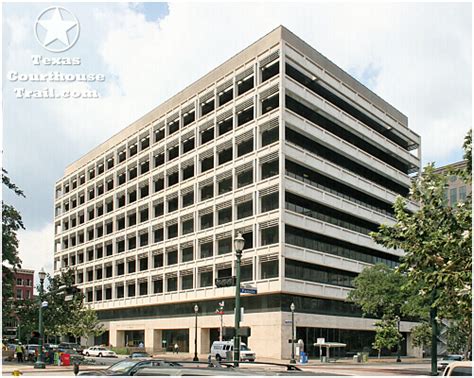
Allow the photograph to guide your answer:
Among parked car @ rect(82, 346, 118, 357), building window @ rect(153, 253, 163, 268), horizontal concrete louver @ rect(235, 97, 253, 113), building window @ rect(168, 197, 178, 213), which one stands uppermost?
horizontal concrete louver @ rect(235, 97, 253, 113)

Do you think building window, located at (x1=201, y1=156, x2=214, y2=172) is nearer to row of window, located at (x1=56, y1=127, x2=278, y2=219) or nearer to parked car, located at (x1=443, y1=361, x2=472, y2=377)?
row of window, located at (x1=56, y1=127, x2=278, y2=219)

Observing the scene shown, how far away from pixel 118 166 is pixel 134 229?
1061cm

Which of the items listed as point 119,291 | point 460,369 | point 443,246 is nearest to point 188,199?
point 119,291

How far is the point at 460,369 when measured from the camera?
15.2 metres

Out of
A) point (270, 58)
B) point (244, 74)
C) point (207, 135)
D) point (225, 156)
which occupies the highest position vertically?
point (270, 58)

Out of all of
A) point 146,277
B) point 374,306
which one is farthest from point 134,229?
point 374,306

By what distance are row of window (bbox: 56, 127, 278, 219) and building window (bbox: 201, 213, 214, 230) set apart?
4.99 metres

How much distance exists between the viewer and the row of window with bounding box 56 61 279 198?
63.5 metres

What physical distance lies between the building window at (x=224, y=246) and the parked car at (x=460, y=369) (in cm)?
5004

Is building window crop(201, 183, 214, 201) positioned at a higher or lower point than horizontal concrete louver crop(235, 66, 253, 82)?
lower

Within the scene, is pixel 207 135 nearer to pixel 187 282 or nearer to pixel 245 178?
pixel 245 178

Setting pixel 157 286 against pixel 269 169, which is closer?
pixel 269 169

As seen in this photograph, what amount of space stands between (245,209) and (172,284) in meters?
15.9

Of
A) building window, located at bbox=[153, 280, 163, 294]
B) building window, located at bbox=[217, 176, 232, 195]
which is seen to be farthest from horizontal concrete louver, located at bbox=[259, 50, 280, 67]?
building window, located at bbox=[153, 280, 163, 294]
